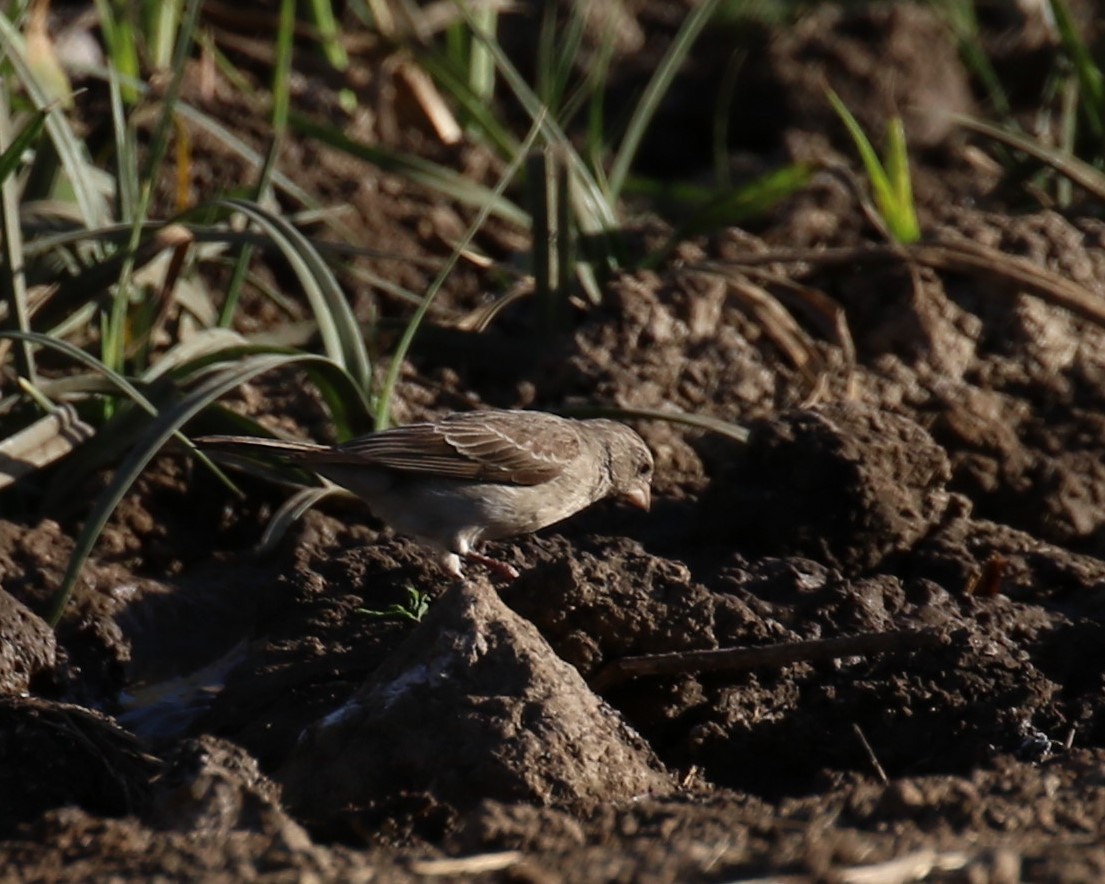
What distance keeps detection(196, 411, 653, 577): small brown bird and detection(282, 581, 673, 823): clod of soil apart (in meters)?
0.93

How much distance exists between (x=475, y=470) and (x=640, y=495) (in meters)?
0.51

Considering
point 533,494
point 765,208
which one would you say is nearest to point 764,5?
point 765,208

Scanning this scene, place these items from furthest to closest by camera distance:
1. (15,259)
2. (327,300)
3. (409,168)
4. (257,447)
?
(409,168) → (327,300) → (15,259) → (257,447)

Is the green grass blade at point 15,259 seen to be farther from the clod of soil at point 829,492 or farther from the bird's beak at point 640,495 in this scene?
the clod of soil at point 829,492

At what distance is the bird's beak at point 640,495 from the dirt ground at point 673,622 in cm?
10

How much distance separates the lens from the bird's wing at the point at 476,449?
4.88 meters

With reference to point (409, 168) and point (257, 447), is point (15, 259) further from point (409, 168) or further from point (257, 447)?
point (409, 168)

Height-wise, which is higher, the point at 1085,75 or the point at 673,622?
the point at 1085,75

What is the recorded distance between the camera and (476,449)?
507 centimetres

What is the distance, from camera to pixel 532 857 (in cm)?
292

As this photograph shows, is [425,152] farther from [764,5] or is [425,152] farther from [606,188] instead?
[764,5]

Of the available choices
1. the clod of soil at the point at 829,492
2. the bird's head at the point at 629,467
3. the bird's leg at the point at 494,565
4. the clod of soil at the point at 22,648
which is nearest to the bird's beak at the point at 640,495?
the bird's head at the point at 629,467

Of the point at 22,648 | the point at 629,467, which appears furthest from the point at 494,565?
the point at 22,648

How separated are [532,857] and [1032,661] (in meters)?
1.84
